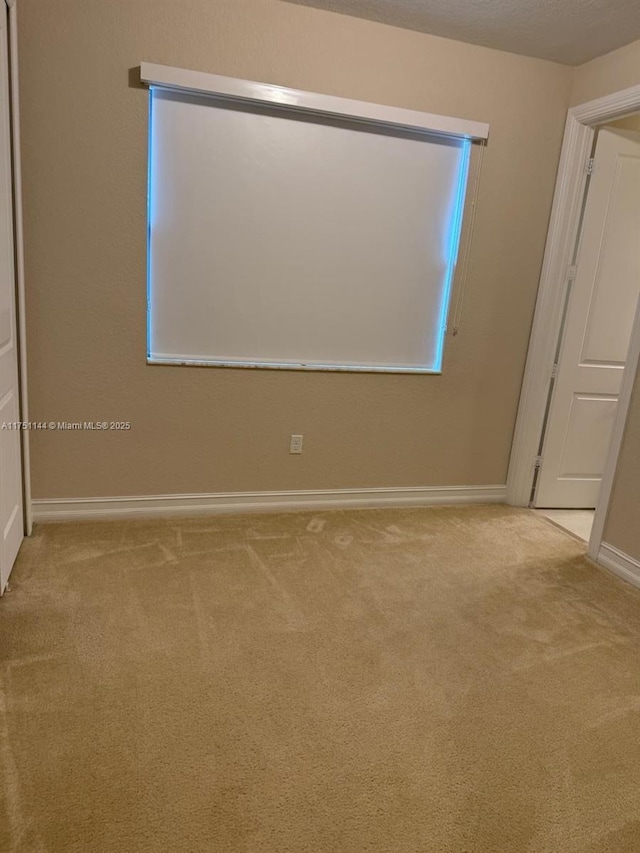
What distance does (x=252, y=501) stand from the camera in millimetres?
3311

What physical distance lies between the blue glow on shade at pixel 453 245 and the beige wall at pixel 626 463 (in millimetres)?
768

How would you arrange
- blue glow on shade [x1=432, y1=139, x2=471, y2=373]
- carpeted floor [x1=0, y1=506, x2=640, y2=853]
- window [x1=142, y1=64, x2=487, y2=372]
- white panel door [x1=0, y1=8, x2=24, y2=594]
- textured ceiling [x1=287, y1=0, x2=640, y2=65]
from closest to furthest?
carpeted floor [x1=0, y1=506, x2=640, y2=853]
white panel door [x1=0, y1=8, x2=24, y2=594]
textured ceiling [x1=287, y1=0, x2=640, y2=65]
window [x1=142, y1=64, x2=487, y2=372]
blue glow on shade [x1=432, y1=139, x2=471, y2=373]

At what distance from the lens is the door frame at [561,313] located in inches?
116

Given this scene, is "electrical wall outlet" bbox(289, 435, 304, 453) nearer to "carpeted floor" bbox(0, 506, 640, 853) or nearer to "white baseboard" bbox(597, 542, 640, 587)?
"carpeted floor" bbox(0, 506, 640, 853)

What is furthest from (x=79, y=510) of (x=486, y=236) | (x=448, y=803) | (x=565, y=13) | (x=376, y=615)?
(x=565, y=13)

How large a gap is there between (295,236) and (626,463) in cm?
203

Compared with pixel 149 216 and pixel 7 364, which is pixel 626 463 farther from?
pixel 7 364

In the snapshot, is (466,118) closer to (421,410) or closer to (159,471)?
(421,410)

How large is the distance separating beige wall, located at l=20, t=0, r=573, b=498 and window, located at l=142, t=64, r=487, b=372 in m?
0.10

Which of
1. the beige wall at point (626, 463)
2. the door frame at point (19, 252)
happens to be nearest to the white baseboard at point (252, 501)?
the door frame at point (19, 252)

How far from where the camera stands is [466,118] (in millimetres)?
3135

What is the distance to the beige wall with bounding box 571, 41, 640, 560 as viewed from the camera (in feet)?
9.36

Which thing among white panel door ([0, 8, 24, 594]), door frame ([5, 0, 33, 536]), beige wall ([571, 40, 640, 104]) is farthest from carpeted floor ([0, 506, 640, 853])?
beige wall ([571, 40, 640, 104])

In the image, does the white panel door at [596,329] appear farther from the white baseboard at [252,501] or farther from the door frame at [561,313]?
the white baseboard at [252,501]
